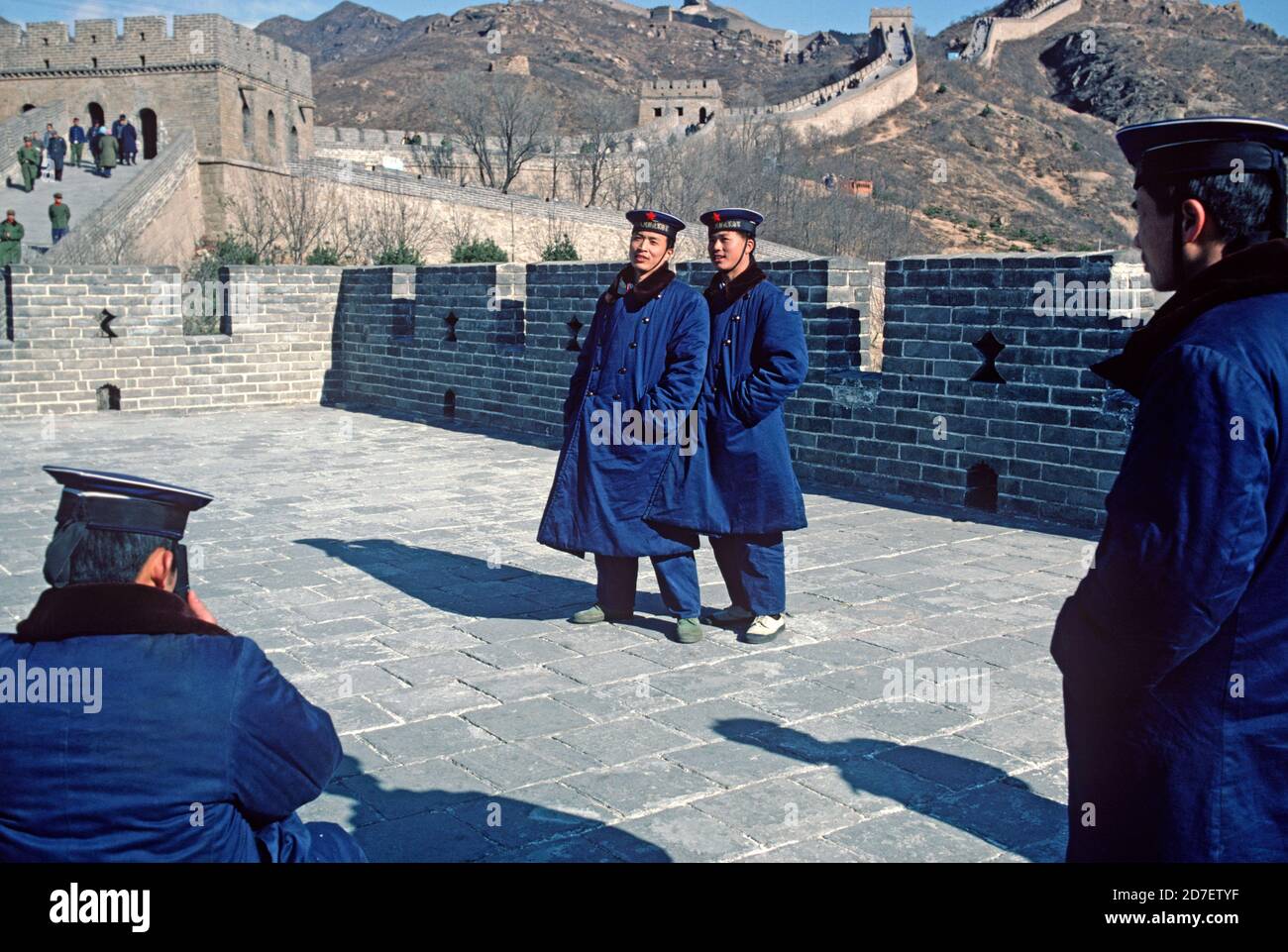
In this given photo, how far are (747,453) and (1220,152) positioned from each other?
11.6 feet

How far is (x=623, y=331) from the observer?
5.85m

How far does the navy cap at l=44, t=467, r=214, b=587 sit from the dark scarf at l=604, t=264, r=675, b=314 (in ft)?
12.3

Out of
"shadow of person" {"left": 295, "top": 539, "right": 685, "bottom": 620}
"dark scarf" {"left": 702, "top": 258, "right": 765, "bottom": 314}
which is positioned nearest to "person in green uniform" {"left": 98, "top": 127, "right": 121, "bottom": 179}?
"shadow of person" {"left": 295, "top": 539, "right": 685, "bottom": 620}

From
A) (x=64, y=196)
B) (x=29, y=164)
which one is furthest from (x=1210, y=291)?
(x=29, y=164)

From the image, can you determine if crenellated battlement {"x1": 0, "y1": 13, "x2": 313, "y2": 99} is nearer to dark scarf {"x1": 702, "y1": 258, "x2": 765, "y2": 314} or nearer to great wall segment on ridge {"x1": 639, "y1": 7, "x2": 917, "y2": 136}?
great wall segment on ridge {"x1": 639, "y1": 7, "x2": 917, "y2": 136}

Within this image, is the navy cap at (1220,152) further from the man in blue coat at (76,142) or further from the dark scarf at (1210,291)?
the man in blue coat at (76,142)

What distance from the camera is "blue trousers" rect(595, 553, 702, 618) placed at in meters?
5.75

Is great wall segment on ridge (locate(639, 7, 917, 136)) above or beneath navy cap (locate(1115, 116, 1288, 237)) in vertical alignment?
above

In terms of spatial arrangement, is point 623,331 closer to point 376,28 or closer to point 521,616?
point 521,616

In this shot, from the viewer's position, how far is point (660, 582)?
5730 mm

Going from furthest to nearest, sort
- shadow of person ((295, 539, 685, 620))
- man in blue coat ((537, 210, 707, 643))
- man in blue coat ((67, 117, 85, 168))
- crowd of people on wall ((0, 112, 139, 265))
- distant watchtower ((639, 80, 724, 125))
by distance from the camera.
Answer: distant watchtower ((639, 80, 724, 125))
man in blue coat ((67, 117, 85, 168))
crowd of people on wall ((0, 112, 139, 265))
shadow of person ((295, 539, 685, 620))
man in blue coat ((537, 210, 707, 643))

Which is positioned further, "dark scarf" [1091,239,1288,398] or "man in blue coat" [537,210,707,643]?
"man in blue coat" [537,210,707,643]

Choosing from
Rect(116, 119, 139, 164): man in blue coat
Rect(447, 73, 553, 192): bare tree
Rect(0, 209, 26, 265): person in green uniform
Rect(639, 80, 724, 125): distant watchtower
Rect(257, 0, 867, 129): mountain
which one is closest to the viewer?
Rect(0, 209, 26, 265): person in green uniform
